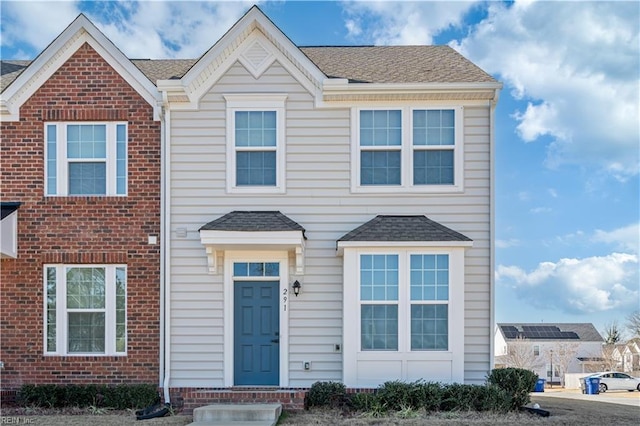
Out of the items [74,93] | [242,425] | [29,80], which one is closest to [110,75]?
[74,93]

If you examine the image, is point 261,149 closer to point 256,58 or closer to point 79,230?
point 256,58

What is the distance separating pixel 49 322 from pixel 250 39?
6515 millimetres

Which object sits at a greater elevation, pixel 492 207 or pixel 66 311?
pixel 492 207

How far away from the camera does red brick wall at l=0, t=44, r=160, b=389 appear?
38.2ft

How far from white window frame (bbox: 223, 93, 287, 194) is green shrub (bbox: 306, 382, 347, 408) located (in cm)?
357

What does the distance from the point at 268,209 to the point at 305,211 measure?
69 centimetres

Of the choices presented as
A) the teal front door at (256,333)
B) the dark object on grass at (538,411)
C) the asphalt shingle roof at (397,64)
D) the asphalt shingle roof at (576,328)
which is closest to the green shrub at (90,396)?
the teal front door at (256,333)

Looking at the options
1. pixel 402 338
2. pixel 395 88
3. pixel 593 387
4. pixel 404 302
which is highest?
pixel 395 88

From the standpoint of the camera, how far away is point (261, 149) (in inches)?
464

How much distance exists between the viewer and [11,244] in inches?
459

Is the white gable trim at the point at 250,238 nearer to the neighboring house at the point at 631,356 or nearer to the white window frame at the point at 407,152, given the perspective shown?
the white window frame at the point at 407,152

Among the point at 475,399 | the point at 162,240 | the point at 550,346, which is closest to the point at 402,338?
the point at 475,399

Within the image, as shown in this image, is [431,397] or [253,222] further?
[253,222]

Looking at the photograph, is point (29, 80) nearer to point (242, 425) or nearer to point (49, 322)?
point (49, 322)
